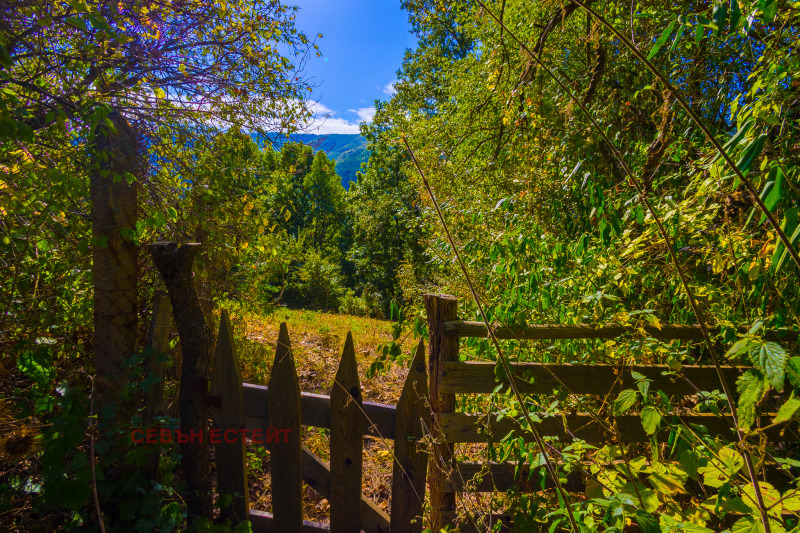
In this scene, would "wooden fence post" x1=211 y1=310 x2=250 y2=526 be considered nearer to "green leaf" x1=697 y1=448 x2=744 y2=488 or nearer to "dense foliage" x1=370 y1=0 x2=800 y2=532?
"dense foliage" x1=370 y1=0 x2=800 y2=532

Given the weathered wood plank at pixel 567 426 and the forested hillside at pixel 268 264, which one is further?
the weathered wood plank at pixel 567 426

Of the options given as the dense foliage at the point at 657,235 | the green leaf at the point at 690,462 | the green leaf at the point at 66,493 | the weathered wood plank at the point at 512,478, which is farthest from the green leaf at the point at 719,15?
the green leaf at the point at 66,493

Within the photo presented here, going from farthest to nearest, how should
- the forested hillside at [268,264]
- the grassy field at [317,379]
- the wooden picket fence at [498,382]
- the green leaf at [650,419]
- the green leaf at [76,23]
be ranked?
the grassy field at [317,379]
the wooden picket fence at [498,382]
the green leaf at [76,23]
the forested hillside at [268,264]
the green leaf at [650,419]

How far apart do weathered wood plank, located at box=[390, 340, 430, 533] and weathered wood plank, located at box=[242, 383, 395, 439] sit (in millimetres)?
72

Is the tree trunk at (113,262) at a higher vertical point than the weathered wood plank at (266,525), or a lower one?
higher

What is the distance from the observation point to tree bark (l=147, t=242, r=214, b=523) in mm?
1912

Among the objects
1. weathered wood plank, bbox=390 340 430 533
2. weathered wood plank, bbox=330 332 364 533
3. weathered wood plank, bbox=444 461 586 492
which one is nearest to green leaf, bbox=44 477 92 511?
weathered wood plank, bbox=330 332 364 533

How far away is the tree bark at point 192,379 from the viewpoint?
1912 millimetres

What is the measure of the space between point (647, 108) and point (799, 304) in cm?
353

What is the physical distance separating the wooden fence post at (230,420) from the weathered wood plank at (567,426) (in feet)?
3.78

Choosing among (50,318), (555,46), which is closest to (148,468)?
(50,318)

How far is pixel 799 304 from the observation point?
1.84 metres

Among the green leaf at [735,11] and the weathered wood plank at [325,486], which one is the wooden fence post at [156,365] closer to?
the weathered wood plank at [325,486]

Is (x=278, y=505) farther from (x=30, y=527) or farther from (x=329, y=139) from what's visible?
(x=329, y=139)
